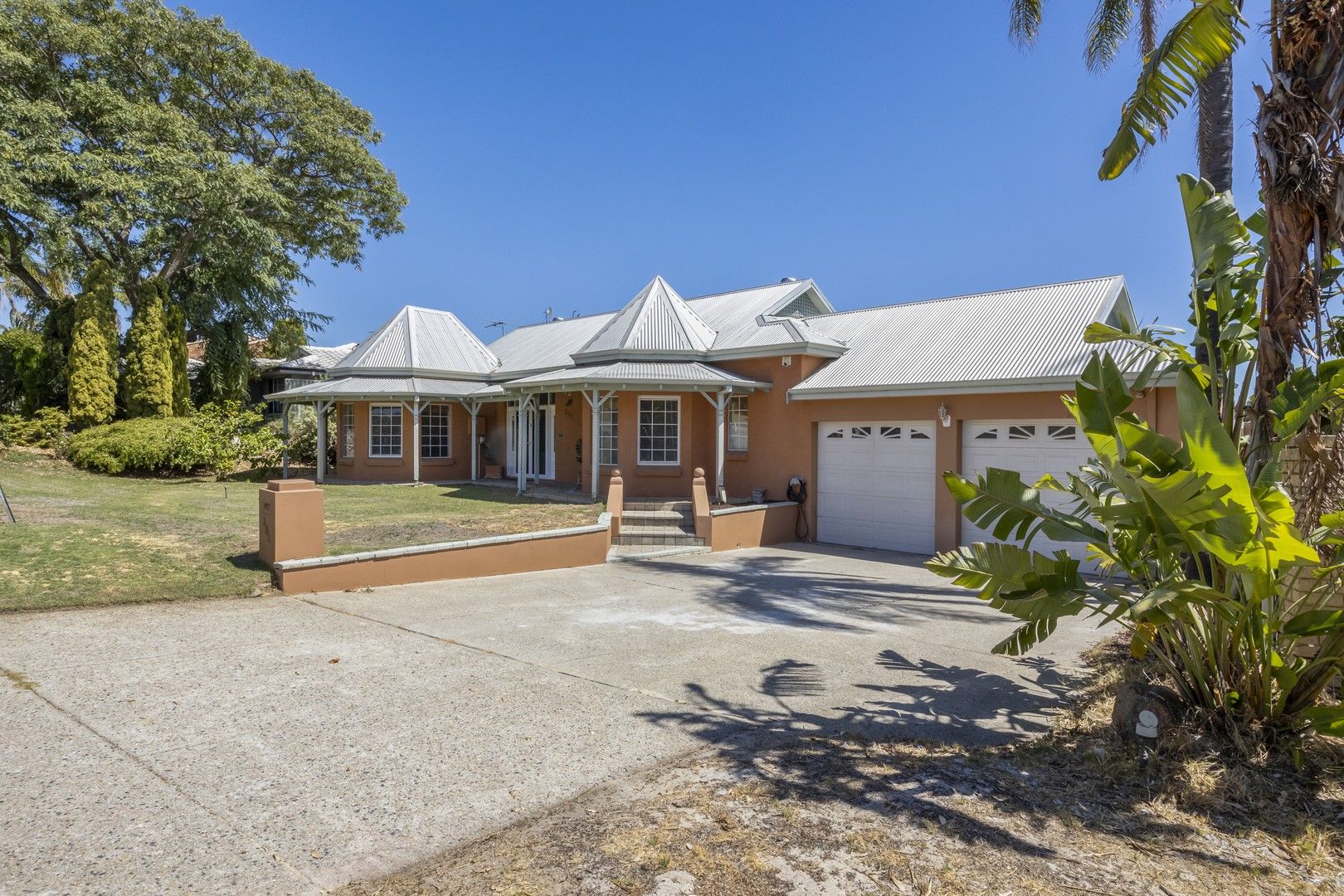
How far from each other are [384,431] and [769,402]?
465 inches

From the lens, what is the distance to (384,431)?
22.3 metres

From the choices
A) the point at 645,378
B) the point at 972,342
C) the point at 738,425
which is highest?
the point at 972,342

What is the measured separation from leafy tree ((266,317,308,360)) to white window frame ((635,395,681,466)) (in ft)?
61.4

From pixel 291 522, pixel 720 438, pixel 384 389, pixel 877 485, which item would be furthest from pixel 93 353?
pixel 877 485

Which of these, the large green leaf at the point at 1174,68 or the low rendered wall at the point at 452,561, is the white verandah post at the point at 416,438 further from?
the large green leaf at the point at 1174,68

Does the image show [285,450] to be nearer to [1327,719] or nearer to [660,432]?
[660,432]

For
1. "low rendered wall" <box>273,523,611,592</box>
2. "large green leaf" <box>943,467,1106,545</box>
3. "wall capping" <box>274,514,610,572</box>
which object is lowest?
"low rendered wall" <box>273,523,611,592</box>

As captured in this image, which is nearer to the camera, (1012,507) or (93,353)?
(1012,507)

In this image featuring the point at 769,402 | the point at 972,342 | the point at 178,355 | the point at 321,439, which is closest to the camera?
the point at 972,342

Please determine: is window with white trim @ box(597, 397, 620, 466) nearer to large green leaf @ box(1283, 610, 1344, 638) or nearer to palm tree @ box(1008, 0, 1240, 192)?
palm tree @ box(1008, 0, 1240, 192)

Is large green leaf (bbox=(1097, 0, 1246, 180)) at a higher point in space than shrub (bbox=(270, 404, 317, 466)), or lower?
higher

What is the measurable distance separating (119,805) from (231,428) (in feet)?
65.1

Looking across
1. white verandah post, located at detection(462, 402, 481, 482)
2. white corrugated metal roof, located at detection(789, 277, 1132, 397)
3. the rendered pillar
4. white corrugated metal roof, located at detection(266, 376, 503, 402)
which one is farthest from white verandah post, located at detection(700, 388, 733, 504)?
the rendered pillar

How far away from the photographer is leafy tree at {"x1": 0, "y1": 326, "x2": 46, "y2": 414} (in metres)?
22.2
